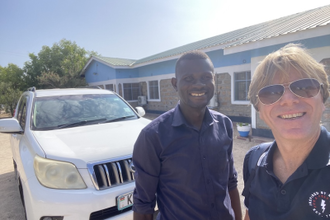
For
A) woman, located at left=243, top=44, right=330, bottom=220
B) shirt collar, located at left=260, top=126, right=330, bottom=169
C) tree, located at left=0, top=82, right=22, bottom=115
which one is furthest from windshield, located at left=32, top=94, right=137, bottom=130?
tree, located at left=0, top=82, right=22, bottom=115

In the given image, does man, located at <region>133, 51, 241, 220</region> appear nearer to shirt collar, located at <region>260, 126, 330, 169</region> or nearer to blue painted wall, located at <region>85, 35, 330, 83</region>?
shirt collar, located at <region>260, 126, 330, 169</region>

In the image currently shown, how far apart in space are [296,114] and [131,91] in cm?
1426

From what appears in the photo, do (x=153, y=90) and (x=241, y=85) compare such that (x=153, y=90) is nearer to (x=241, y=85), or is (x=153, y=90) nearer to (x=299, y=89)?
(x=241, y=85)

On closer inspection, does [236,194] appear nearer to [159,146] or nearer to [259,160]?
[259,160]

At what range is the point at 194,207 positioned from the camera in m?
1.24

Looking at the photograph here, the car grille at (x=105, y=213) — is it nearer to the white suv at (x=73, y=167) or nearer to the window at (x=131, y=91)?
the white suv at (x=73, y=167)

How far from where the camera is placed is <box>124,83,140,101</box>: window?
14.7m

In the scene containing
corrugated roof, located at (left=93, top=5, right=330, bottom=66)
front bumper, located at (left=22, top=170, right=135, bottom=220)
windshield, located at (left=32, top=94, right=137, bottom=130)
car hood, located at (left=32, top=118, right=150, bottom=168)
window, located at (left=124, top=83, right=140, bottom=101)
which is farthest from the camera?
window, located at (left=124, top=83, right=140, bottom=101)

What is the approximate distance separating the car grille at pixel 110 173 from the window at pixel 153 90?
11045 millimetres

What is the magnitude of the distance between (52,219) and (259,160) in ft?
6.05

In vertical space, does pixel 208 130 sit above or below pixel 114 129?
above

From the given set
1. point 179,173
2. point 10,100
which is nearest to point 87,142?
point 179,173

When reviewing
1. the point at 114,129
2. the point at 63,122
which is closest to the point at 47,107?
the point at 63,122

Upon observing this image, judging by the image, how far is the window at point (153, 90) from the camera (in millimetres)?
13062
